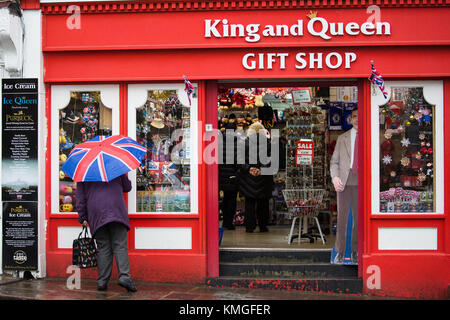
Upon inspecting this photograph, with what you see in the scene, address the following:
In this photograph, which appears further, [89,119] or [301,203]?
[301,203]

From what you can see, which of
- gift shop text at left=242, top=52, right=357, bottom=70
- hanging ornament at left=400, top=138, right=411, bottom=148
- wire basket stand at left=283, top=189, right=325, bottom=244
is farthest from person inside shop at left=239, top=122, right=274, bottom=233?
hanging ornament at left=400, top=138, right=411, bottom=148

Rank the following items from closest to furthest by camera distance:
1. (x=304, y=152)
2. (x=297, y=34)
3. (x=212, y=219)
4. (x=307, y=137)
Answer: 1. (x=297, y=34)
2. (x=212, y=219)
3. (x=304, y=152)
4. (x=307, y=137)

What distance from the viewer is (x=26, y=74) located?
852cm

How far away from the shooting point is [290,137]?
1163 centimetres

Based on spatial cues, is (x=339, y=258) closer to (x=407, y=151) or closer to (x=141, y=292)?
(x=407, y=151)

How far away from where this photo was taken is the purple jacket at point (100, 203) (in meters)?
7.43

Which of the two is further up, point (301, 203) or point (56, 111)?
point (56, 111)

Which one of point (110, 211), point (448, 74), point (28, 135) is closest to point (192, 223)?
point (110, 211)

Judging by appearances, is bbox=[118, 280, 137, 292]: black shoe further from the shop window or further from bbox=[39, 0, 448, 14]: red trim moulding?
bbox=[39, 0, 448, 14]: red trim moulding

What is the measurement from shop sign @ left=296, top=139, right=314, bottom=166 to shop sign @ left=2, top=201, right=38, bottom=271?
17.0ft

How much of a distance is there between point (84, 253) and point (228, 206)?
4.27 m

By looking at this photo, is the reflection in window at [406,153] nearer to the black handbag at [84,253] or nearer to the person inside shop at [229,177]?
the person inside shop at [229,177]

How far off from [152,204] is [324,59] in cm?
339

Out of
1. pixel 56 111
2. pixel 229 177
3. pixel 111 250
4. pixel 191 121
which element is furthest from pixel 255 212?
pixel 56 111
